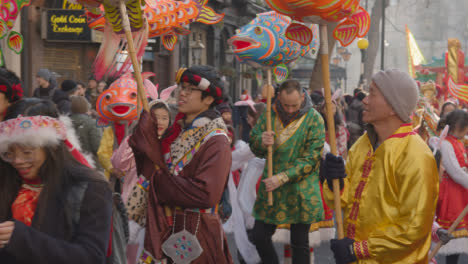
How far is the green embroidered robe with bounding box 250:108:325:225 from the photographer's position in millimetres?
5344

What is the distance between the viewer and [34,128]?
2672 mm

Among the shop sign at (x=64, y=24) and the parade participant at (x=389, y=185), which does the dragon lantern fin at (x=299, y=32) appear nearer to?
the parade participant at (x=389, y=185)

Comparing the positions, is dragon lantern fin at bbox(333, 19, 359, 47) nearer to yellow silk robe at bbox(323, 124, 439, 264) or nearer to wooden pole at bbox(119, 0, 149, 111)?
yellow silk robe at bbox(323, 124, 439, 264)

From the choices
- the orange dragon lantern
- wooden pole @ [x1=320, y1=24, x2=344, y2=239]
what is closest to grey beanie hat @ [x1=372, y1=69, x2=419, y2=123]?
wooden pole @ [x1=320, y1=24, x2=344, y2=239]

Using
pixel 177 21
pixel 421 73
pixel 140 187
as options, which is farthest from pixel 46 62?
pixel 421 73

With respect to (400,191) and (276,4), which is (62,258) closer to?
(400,191)

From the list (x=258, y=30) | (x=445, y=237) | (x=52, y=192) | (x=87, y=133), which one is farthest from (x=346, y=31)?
(x=87, y=133)

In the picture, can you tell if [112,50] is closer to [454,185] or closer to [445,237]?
[445,237]

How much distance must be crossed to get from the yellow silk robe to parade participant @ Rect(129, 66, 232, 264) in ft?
2.56

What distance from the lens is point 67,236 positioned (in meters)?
2.60

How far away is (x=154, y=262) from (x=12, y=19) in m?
2.20

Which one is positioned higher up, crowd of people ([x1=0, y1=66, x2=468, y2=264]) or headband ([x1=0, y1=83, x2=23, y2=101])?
headband ([x1=0, y1=83, x2=23, y2=101])

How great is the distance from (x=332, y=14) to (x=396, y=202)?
116cm

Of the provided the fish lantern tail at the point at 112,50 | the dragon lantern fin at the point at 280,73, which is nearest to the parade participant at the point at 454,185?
the dragon lantern fin at the point at 280,73
